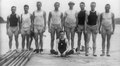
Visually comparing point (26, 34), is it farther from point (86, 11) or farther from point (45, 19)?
point (86, 11)

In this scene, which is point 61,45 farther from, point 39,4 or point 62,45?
point 39,4

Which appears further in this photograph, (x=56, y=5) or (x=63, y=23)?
(x=63, y=23)

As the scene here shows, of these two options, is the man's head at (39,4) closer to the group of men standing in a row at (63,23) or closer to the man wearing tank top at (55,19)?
the group of men standing in a row at (63,23)

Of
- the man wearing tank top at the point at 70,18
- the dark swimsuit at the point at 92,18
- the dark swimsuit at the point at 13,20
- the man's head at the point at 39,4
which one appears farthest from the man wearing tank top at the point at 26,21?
the dark swimsuit at the point at 92,18

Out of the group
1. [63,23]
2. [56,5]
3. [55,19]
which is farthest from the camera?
[63,23]

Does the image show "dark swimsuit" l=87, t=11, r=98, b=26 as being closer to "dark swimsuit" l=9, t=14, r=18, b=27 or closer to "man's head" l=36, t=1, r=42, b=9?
"man's head" l=36, t=1, r=42, b=9

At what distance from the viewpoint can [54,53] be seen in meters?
8.41

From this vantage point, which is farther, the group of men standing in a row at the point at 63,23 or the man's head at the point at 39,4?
the man's head at the point at 39,4

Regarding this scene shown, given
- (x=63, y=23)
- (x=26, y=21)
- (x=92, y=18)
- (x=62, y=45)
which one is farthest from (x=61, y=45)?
(x=26, y=21)

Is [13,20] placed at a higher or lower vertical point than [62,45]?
higher

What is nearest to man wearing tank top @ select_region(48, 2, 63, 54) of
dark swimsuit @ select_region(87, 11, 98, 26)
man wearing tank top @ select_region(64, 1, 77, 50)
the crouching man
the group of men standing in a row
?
the group of men standing in a row

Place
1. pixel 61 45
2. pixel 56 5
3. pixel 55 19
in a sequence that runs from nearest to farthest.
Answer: pixel 61 45 → pixel 56 5 → pixel 55 19

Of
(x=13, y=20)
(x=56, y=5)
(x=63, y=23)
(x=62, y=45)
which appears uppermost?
(x=56, y=5)

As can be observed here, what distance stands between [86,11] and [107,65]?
2.26 meters
